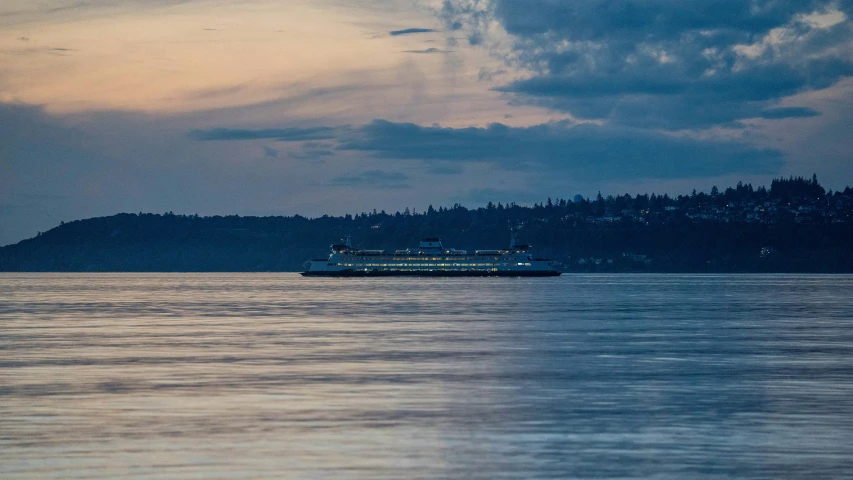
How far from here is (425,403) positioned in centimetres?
3450

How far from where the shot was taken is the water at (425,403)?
2428 centimetres

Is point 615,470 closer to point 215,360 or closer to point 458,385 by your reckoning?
point 458,385

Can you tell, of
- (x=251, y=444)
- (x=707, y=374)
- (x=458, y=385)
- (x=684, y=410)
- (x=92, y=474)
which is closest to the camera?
(x=92, y=474)

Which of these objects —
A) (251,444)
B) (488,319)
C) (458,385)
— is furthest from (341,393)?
(488,319)

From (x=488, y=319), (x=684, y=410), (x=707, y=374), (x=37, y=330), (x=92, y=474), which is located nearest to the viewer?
(x=92, y=474)

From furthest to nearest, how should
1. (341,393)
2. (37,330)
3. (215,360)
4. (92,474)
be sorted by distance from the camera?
(37,330) < (215,360) < (341,393) < (92,474)

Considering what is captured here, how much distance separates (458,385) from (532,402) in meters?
5.20

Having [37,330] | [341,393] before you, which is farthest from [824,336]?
[37,330]

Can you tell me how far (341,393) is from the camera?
36.7m

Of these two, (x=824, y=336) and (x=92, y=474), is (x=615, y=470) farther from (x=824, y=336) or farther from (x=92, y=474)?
(x=824, y=336)

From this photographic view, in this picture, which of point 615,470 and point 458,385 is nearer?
point 615,470

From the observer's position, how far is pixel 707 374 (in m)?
43.7

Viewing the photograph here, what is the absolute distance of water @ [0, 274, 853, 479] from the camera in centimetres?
2428

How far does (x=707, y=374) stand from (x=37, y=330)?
46160 millimetres
